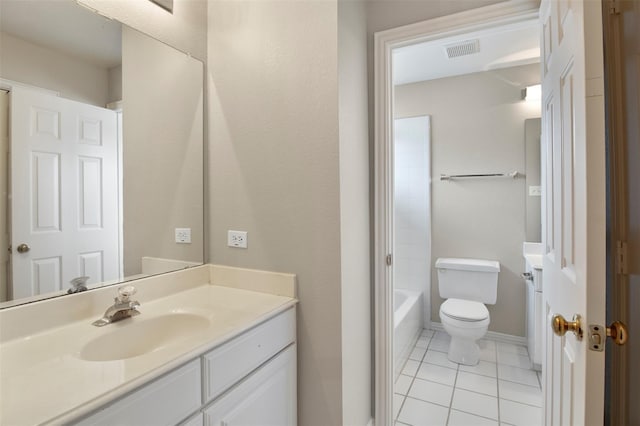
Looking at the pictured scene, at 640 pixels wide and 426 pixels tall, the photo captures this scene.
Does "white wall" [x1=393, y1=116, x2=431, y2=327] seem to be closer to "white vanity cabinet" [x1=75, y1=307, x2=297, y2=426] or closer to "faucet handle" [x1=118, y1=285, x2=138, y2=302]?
"white vanity cabinet" [x1=75, y1=307, x2=297, y2=426]

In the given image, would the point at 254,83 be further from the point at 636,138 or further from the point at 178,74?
the point at 636,138

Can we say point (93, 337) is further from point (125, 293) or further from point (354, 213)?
point (354, 213)

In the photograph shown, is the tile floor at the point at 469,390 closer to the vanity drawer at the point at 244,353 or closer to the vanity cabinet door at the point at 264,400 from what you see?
the vanity cabinet door at the point at 264,400

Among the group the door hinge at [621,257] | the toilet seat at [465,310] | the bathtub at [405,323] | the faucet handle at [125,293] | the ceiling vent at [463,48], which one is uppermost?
the ceiling vent at [463,48]

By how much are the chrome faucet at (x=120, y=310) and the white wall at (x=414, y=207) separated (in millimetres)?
2558

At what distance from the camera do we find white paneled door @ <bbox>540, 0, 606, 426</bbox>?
0.75m

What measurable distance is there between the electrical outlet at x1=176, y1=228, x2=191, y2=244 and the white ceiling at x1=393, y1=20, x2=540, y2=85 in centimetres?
188

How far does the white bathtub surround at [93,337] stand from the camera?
737 millimetres

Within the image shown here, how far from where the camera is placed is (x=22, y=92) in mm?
1091

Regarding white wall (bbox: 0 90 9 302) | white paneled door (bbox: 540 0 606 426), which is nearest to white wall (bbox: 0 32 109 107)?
white wall (bbox: 0 90 9 302)

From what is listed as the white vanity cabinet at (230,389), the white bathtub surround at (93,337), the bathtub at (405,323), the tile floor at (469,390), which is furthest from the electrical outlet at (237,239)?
the tile floor at (469,390)

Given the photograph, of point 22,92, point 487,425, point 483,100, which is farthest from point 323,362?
point 483,100

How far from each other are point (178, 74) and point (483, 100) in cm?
264

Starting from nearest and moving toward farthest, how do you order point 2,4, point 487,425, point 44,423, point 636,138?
point 44,423 < point 636,138 < point 2,4 < point 487,425
